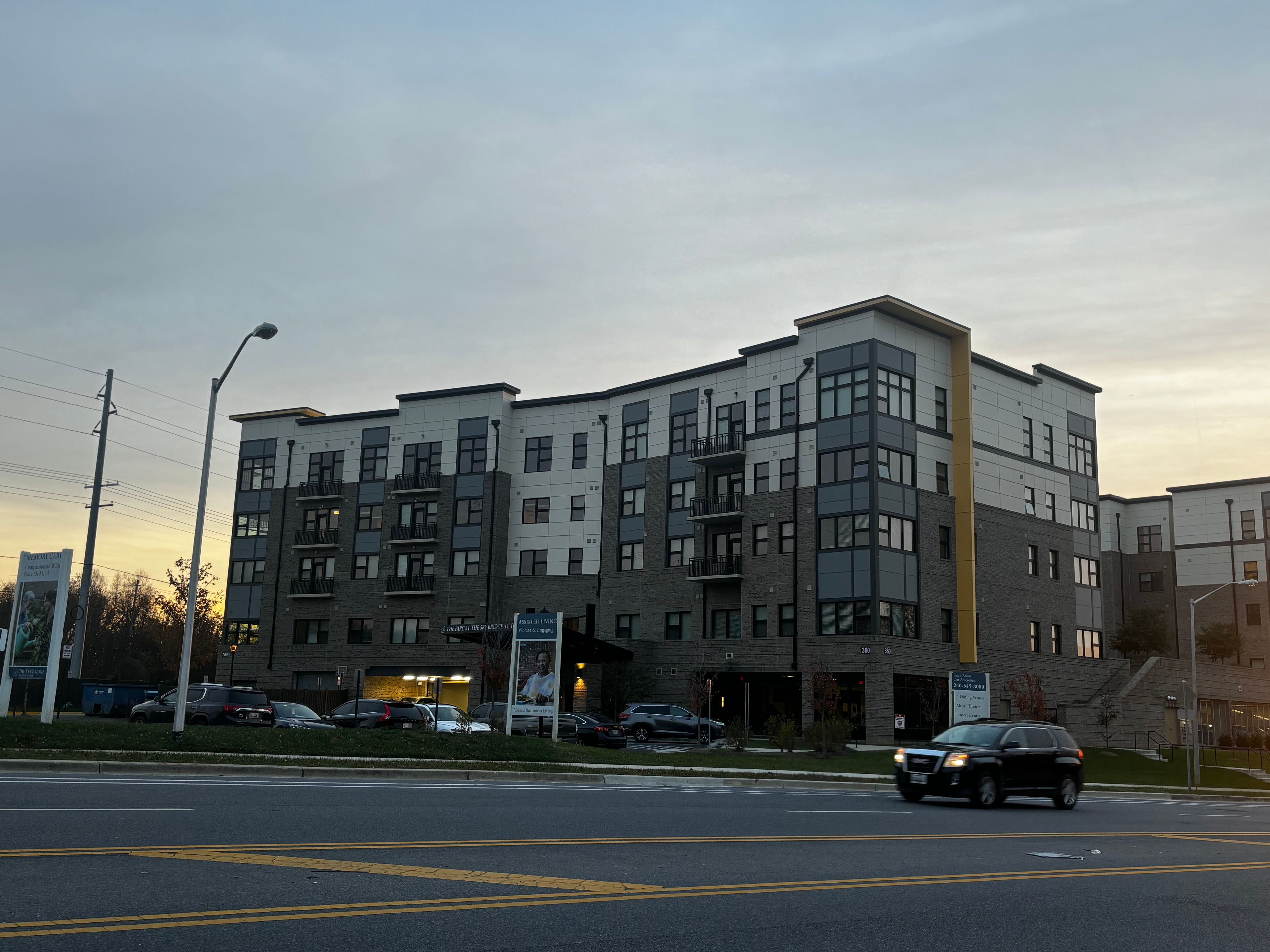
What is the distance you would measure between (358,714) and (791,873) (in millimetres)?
30365

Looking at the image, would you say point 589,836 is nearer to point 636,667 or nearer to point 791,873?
point 791,873

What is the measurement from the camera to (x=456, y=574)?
213 feet

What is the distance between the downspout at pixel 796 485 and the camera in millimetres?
51969

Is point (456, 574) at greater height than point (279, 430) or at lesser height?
lesser

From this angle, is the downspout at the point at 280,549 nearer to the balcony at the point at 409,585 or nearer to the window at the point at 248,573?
the window at the point at 248,573

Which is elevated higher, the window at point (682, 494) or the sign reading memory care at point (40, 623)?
the window at point (682, 494)

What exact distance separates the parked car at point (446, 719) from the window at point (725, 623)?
62.8 feet

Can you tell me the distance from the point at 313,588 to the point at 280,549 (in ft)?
14.3

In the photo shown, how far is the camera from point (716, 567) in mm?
56250

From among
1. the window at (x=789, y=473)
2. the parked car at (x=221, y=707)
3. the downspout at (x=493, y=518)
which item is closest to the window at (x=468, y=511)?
the downspout at (x=493, y=518)

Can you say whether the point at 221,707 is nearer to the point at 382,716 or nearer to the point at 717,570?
the point at 382,716

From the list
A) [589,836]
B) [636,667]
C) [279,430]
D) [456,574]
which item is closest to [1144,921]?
[589,836]

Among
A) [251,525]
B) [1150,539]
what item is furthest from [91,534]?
[1150,539]

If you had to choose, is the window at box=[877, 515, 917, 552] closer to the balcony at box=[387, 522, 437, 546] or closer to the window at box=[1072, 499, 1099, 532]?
the window at box=[1072, 499, 1099, 532]
